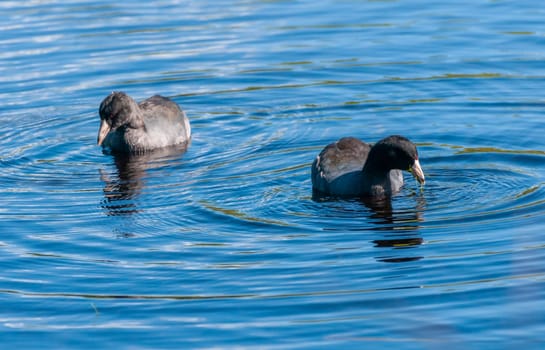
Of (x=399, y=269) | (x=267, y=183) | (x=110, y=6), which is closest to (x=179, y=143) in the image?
(x=267, y=183)

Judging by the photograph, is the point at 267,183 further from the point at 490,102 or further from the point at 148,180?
the point at 490,102

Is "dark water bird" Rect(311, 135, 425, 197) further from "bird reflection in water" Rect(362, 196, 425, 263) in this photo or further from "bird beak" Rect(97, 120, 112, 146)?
"bird beak" Rect(97, 120, 112, 146)

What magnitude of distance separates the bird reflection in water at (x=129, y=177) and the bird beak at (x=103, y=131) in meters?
0.31

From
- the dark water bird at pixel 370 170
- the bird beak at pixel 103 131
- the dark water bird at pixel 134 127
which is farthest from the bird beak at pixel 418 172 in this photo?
the bird beak at pixel 103 131

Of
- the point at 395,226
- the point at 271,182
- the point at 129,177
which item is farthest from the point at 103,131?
the point at 395,226

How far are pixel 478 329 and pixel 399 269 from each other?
1.68 m

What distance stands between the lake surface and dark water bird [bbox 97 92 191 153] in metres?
0.32

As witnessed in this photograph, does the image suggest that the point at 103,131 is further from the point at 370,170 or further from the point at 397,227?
the point at 397,227

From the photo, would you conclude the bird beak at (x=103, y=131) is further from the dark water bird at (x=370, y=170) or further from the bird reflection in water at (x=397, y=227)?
the bird reflection in water at (x=397, y=227)

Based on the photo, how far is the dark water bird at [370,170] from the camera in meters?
13.1

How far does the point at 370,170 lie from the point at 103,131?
15.4 ft

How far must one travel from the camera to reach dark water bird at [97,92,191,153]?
1647 centimetres

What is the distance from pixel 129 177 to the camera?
1495cm

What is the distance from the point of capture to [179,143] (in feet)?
54.3
